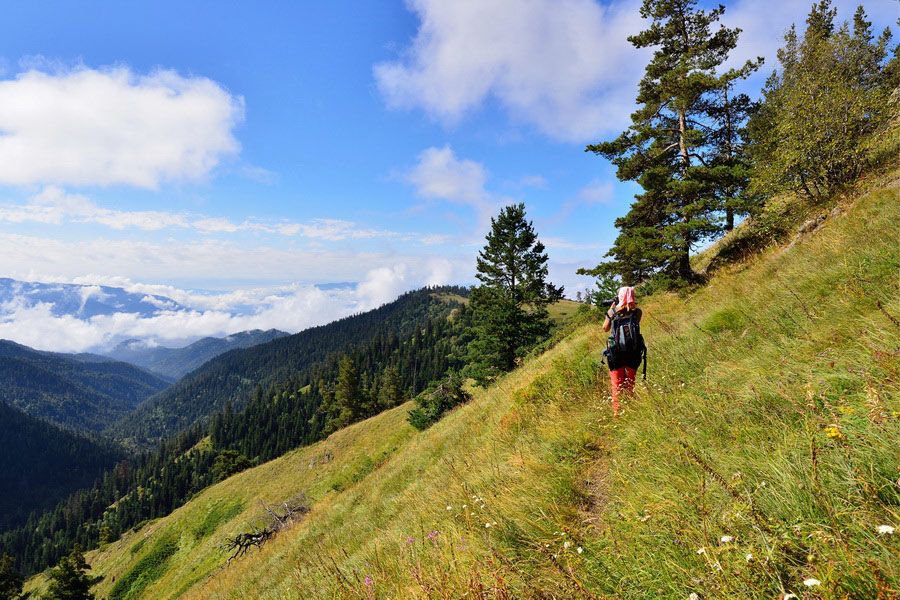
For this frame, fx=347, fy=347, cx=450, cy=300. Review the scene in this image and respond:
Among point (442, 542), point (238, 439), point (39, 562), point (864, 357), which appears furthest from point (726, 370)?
point (39, 562)

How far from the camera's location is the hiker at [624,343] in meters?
5.31

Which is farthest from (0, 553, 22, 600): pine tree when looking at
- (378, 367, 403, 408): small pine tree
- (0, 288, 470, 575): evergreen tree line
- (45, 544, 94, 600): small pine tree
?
(378, 367, 403, 408): small pine tree

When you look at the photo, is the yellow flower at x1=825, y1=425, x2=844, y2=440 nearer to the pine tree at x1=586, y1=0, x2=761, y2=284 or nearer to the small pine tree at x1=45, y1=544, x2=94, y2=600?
the pine tree at x1=586, y1=0, x2=761, y2=284

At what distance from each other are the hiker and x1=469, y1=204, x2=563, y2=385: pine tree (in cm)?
1710

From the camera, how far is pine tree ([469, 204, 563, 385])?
23.3 meters

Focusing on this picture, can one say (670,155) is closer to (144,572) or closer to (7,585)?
(144,572)

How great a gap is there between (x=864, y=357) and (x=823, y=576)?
2.73 m

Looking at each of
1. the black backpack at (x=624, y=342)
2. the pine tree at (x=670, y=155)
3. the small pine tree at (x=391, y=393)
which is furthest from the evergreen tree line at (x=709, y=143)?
the small pine tree at (x=391, y=393)

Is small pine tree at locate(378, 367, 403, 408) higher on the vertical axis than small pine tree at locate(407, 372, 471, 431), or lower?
lower

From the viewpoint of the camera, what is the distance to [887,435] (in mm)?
2090

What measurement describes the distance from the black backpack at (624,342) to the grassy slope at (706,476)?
0.51m

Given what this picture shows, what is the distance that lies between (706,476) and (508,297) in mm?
21409

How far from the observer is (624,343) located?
532 centimetres

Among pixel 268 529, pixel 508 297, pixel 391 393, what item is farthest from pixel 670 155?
pixel 391 393
